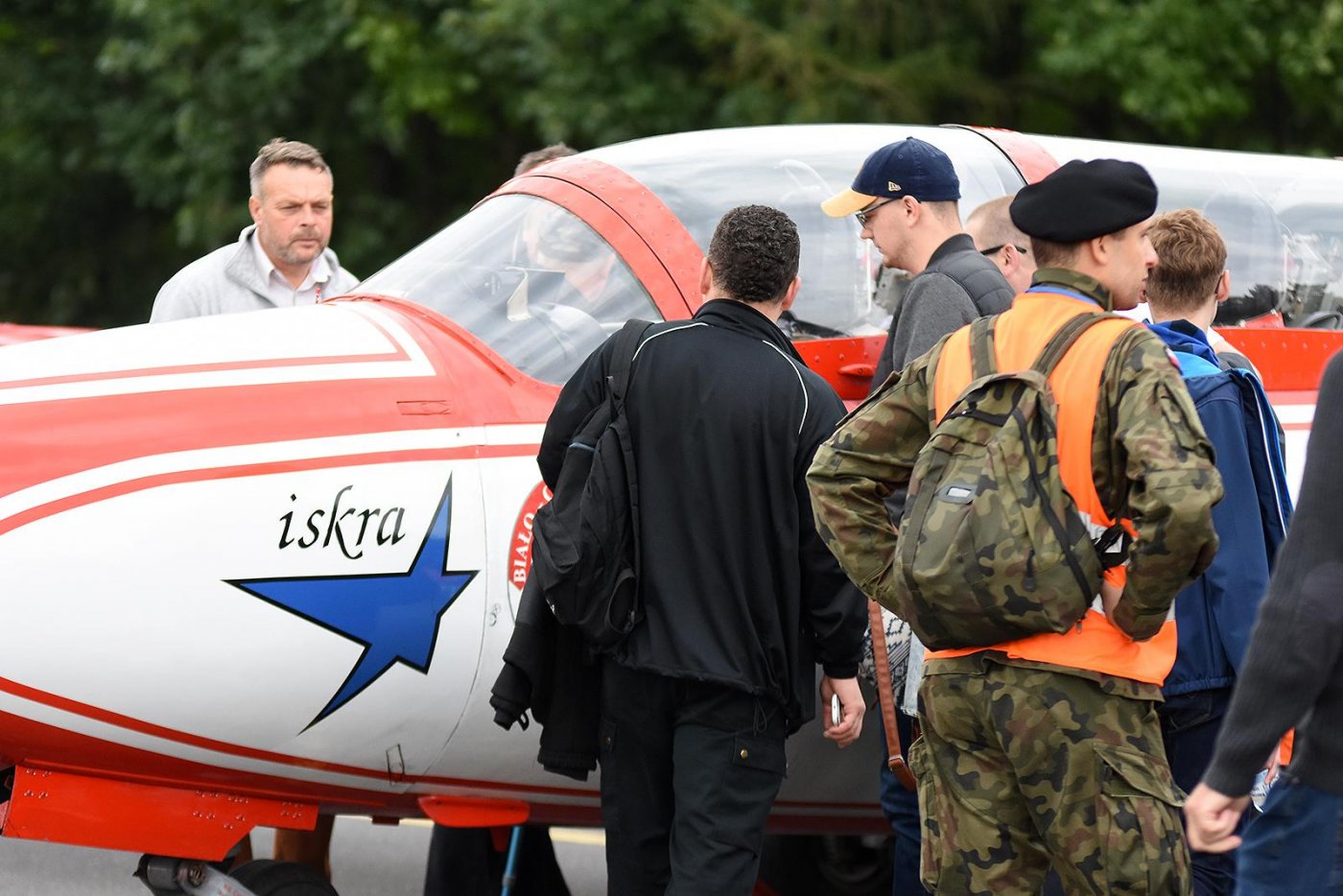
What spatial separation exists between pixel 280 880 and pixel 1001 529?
2376 mm

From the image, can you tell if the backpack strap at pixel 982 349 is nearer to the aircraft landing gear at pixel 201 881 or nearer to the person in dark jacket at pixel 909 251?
the person in dark jacket at pixel 909 251

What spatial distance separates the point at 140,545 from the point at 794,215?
7.21 ft

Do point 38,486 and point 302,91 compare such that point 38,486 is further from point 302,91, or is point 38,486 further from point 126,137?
point 126,137

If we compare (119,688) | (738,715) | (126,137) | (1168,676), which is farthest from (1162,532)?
(126,137)

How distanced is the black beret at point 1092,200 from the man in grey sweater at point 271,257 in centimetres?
315

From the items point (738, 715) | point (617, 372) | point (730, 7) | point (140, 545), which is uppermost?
point (730, 7)

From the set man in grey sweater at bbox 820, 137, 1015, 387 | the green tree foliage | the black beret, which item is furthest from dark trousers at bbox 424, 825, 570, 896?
the green tree foliage

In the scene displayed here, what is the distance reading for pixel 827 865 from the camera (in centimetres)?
665

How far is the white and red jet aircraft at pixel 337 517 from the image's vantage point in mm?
4105

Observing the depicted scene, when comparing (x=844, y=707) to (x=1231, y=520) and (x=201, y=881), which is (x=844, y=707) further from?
(x=201, y=881)

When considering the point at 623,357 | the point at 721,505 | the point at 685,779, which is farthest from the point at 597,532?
→ the point at 685,779

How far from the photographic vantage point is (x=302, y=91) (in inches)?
710

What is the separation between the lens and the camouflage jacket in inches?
128

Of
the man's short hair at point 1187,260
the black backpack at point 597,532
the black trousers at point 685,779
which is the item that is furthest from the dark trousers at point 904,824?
the man's short hair at point 1187,260
